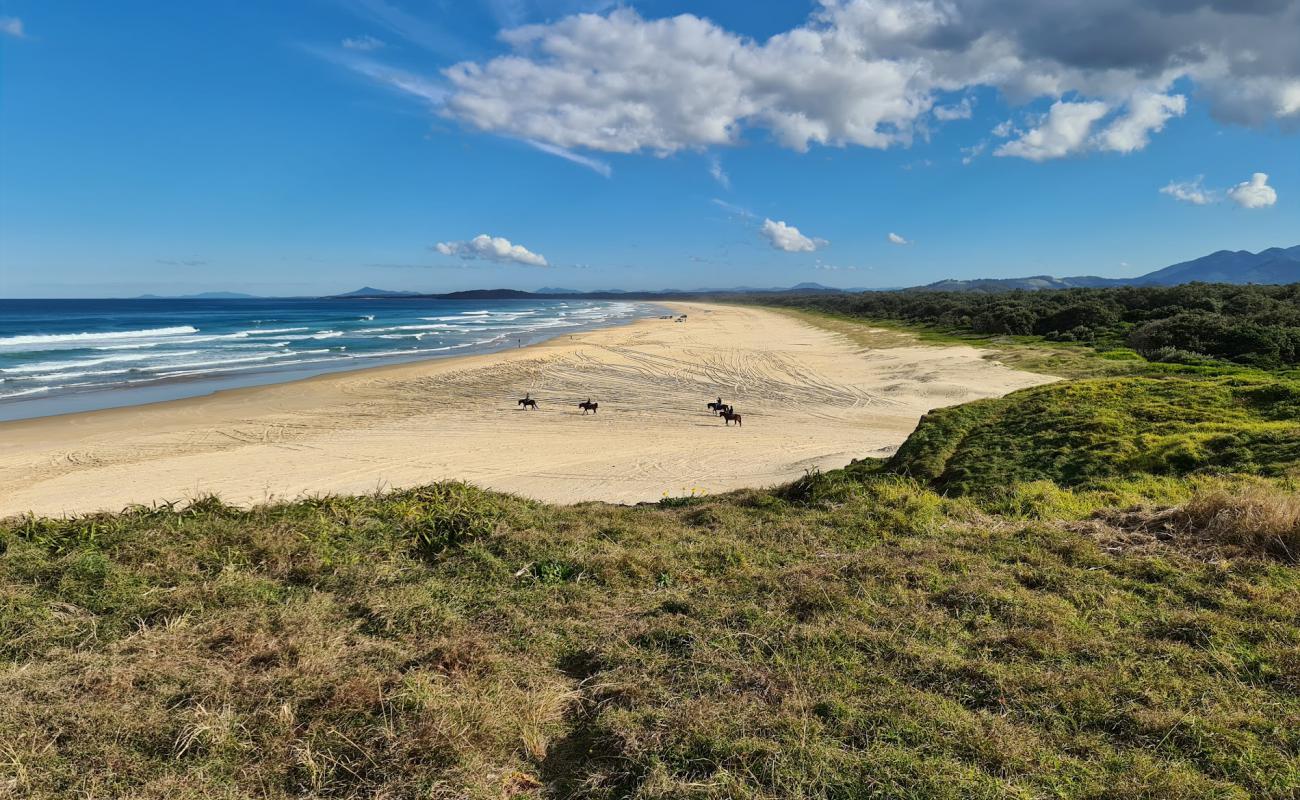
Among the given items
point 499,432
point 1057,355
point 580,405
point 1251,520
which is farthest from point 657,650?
point 1057,355

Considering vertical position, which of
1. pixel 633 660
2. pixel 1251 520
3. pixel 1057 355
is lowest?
pixel 633 660

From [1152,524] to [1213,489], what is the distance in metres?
1.20

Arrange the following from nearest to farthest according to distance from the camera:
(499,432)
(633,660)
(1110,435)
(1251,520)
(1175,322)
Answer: (633,660), (1251,520), (1110,435), (499,432), (1175,322)

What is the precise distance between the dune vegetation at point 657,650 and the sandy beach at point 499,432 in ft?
11.1

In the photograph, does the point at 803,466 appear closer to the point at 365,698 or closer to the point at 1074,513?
the point at 1074,513

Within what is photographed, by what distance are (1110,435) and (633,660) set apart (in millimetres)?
8710

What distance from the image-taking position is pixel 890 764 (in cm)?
295

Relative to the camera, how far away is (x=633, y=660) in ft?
13.0

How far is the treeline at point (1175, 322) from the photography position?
2070 centimetres

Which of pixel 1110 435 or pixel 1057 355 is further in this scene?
pixel 1057 355

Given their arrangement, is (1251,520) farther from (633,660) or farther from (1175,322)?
(1175,322)

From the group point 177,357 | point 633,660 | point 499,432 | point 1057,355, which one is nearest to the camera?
point 633,660

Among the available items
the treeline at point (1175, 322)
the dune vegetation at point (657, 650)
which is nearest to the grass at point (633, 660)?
the dune vegetation at point (657, 650)

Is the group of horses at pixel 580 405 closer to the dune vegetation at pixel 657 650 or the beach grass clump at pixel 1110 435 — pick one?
the beach grass clump at pixel 1110 435
